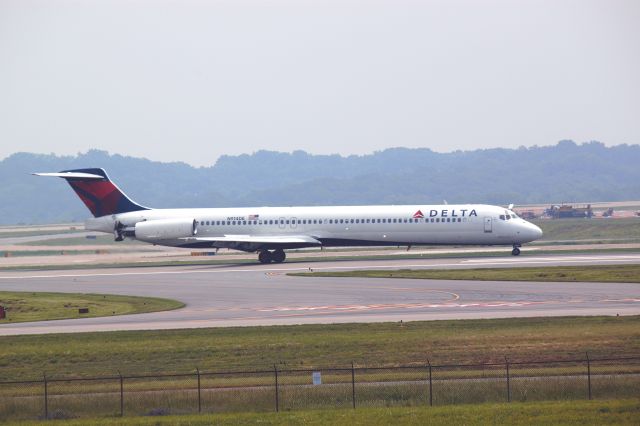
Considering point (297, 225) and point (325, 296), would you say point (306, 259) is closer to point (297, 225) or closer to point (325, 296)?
point (297, 225)

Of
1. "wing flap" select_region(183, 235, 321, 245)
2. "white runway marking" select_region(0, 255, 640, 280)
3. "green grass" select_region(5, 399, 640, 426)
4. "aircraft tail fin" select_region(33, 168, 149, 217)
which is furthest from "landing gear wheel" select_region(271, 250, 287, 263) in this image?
"green grass" select_region(5, 399, 640, 426)

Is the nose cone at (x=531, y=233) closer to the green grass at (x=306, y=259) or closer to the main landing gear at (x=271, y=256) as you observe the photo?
the green grass at (x=306, y=259)

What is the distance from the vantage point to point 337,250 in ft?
308

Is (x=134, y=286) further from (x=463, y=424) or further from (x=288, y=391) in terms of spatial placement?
(x=463, y=424)

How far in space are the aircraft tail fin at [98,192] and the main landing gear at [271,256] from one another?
11634mm

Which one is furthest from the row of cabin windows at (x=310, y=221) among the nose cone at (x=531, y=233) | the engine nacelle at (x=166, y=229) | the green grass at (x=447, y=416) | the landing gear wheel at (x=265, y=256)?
the green grass at (x=447, y=416)

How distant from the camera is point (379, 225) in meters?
73.4

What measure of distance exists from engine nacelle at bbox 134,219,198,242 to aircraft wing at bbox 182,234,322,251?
4.51ft

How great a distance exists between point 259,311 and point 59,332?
8960 mm

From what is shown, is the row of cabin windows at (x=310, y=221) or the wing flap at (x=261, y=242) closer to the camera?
the row of cabin windows at (x=310, y=221)

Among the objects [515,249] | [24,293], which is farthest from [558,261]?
[24,293]

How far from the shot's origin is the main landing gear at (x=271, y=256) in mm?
76438

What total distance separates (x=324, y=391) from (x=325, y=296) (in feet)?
71.3

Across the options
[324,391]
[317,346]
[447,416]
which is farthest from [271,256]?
[447,416]
